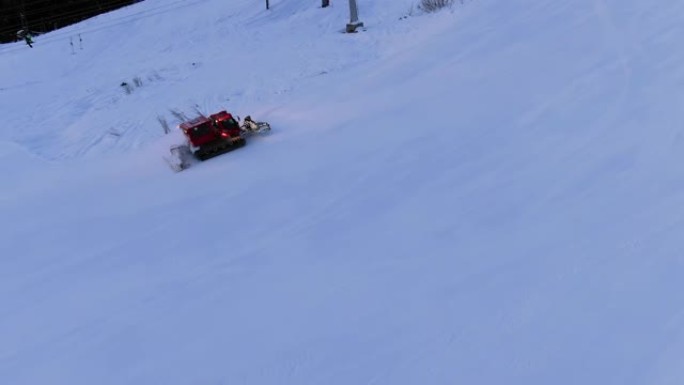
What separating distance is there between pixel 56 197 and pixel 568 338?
32.5 feet

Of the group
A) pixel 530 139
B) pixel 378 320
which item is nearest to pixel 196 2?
pixel 530 139

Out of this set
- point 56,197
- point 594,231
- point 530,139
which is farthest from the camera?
point 56,197

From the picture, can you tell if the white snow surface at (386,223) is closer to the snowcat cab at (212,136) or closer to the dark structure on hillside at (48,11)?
the snowcat cab at (212,136)

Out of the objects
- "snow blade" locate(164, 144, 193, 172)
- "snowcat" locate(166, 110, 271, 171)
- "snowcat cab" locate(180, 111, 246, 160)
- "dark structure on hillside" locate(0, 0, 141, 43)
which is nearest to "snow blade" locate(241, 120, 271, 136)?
"snowcat" locate(166, 110, 271, 171)

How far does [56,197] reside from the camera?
11039 millimetres

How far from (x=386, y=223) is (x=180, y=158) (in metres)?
5.10

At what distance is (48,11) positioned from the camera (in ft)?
113

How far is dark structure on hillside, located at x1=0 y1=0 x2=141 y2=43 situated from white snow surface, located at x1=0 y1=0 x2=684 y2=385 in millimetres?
21607

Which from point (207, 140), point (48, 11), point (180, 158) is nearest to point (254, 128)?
point (207, 140)

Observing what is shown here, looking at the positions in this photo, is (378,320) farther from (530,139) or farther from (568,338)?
(530,139)

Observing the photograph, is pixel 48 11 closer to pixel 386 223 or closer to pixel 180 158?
pixel 180 158

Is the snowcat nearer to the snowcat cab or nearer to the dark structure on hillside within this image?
the snowcat cab

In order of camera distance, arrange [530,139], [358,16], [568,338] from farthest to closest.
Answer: [358,16] → [530,139] → [568,338]

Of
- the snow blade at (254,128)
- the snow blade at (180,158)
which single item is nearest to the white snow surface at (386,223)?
the snow blade at (180,158)
